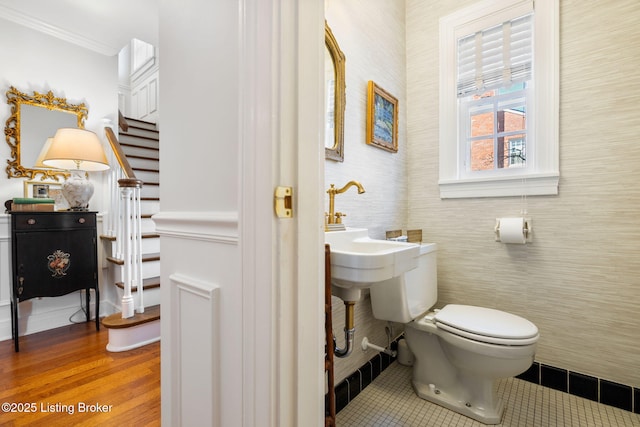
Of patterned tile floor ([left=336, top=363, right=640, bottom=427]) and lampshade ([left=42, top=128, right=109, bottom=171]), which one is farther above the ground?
→ lampshade ([left=42, top=128, right=109, bottom=171])

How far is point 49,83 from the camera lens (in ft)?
8.19

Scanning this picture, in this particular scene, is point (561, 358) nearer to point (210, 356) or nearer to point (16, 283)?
point (210, 356)

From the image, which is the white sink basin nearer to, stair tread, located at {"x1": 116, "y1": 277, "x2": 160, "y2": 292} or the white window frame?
the white window frame

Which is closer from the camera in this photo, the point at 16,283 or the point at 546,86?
the point at 546,86

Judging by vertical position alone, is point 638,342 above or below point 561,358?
above

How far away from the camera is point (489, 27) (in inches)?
72.6

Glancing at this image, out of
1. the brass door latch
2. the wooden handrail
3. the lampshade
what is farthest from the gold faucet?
the lampshade

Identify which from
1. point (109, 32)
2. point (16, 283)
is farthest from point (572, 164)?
point (109, 32)

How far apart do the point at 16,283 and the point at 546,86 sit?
11.6ft

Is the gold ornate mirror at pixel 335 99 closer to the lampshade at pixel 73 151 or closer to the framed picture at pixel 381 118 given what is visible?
the framed picture at pixel 381 118

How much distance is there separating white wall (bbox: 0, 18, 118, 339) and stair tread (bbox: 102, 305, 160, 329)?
2.46ft

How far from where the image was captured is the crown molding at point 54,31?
230 centimetres

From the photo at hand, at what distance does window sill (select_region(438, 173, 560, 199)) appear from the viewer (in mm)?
1648

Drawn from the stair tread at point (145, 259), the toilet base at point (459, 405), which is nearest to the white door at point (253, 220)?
the toilet base at point (459, 405)
